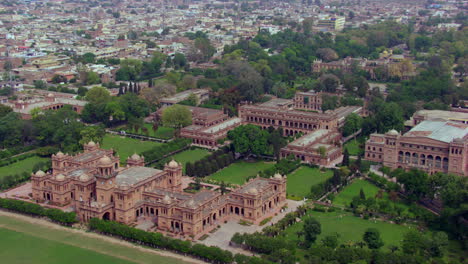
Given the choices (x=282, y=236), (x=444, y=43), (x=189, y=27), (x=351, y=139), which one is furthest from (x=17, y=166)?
(x=189, y=27)

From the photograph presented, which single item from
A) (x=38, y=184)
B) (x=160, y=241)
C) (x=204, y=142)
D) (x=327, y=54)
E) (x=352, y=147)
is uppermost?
(x=327, y=54)

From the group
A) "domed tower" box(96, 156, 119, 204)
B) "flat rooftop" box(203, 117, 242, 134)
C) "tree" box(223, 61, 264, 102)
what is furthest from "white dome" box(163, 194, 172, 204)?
"tree" box(223, 61, 264, 102)

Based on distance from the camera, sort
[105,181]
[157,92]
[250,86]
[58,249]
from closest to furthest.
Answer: [58,249] < [105,181] < [157,92] < [250,86]

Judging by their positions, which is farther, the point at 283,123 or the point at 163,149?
the point at 283,123

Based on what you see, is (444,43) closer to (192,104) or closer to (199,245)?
(192,104)

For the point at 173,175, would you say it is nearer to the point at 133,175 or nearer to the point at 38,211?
the point at 133,175

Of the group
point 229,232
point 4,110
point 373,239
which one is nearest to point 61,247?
point 229,232

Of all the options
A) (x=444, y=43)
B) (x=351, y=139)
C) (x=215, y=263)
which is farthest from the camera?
(x=444, y=43)
